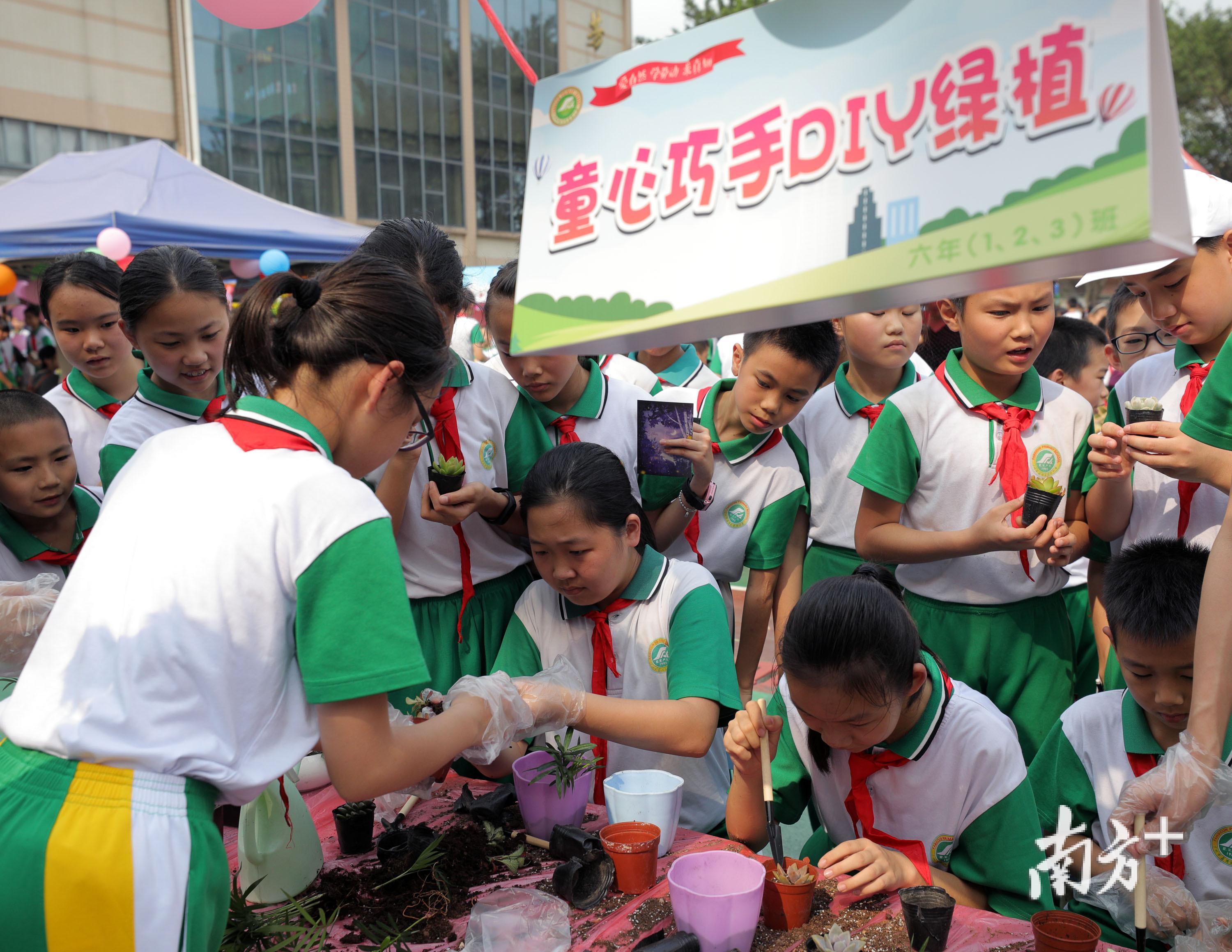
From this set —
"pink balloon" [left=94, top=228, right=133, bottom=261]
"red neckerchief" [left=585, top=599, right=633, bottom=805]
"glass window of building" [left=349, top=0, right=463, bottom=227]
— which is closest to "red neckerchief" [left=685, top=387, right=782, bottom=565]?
"red neckerchief" [left=585, top=599, right=633, bottom=805]

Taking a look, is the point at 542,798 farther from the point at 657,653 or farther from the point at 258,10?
the point at 258,10

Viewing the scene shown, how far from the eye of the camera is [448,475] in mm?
2367

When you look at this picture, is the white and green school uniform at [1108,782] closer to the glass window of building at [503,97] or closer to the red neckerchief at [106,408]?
the red neckerchief at [106,408]

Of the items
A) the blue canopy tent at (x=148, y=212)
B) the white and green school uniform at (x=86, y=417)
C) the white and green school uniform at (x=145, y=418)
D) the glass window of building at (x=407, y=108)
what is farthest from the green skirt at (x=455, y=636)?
the glass window of building at (x=407, y=108)

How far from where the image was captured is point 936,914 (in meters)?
1.41

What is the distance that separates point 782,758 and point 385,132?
23.2 meters

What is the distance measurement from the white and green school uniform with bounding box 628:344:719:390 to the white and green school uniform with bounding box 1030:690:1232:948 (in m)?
2.57

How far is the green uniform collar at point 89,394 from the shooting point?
3359mm

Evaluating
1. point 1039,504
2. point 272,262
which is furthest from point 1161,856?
point 272,262

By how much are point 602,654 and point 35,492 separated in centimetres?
164

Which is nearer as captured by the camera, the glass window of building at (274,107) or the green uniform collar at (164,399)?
the green uniform collar at (164,399)

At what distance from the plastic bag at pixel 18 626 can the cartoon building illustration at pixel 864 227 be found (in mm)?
1866

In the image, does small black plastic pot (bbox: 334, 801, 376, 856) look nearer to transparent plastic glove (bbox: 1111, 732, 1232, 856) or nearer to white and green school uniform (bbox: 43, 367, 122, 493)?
transparent plastic glove (bbox: 1111, 732, 1232, 856)

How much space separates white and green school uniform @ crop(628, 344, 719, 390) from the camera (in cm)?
444
